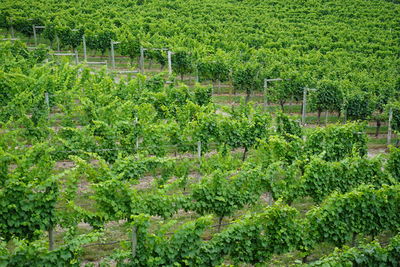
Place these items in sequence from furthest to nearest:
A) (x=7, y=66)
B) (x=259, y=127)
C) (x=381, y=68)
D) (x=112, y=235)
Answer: (x=381, y=68) < (x=7, y=66) < (x=259, y=127) < (x=112, y=235)

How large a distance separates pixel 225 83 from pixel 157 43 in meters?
5.05

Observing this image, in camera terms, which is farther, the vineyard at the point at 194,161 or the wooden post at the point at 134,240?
the vineyard at the point at 194,161

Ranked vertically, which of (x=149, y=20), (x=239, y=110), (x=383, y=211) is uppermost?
(x=149, y=20)

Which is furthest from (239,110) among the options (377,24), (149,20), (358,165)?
(377,24)

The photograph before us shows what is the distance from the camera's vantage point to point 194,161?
17016 millimetres

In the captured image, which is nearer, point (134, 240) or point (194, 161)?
point (134, 240)

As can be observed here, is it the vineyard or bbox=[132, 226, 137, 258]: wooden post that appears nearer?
bbox=[132, 226, 137, 258]: wooden post

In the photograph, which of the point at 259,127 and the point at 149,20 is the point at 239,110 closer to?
the point at 259,127

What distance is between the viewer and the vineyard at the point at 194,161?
12.3 meters

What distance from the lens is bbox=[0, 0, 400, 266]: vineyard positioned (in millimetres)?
12305

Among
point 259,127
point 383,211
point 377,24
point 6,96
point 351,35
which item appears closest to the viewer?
point 383,211

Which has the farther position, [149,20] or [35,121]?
[149,20]

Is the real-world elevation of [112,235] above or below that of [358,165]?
A: below

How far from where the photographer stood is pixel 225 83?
34.5 meters
